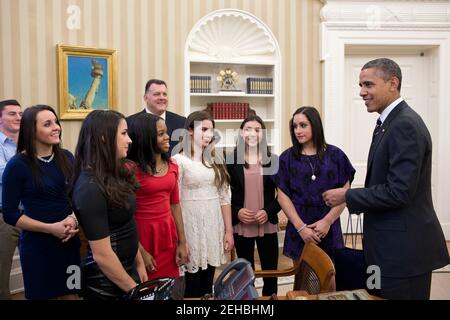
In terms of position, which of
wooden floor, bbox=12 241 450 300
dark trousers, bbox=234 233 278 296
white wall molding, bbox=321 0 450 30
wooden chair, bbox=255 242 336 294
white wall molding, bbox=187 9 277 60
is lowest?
wooden floor, bbox=12 241 450 300

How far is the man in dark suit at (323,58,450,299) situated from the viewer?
1.82 metres

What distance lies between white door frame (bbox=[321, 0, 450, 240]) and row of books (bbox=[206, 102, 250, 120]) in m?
0.96

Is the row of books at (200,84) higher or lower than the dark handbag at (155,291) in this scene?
higher

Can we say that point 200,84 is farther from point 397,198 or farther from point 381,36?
point 397,198

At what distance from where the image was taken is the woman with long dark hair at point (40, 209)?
6.81 feet

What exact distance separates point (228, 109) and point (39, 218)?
320 cm

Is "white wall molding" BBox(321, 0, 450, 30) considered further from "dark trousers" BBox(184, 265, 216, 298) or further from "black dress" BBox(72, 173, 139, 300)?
"black dress" BBox(72, 173, 139, 300)

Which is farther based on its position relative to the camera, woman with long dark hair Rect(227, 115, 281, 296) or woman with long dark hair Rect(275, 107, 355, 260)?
woman with long dark hair Rect(227, 115, 281, 296)

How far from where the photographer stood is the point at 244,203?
2.79 meters

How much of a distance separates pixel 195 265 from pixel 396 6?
3998 millimetres

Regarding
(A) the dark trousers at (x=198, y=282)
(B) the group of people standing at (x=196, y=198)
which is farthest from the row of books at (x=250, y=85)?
(A) the dark trousers at (x=198, y=282)

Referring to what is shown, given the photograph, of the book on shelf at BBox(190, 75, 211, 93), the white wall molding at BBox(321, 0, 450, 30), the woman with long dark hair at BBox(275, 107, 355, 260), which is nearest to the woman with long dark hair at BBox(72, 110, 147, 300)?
the woman with long dark hair at BBox(275, 107, 355, 260)

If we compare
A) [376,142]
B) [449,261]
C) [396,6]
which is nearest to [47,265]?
[376,142]

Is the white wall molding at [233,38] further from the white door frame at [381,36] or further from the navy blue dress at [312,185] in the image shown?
the navy blue dress at [312,185]
